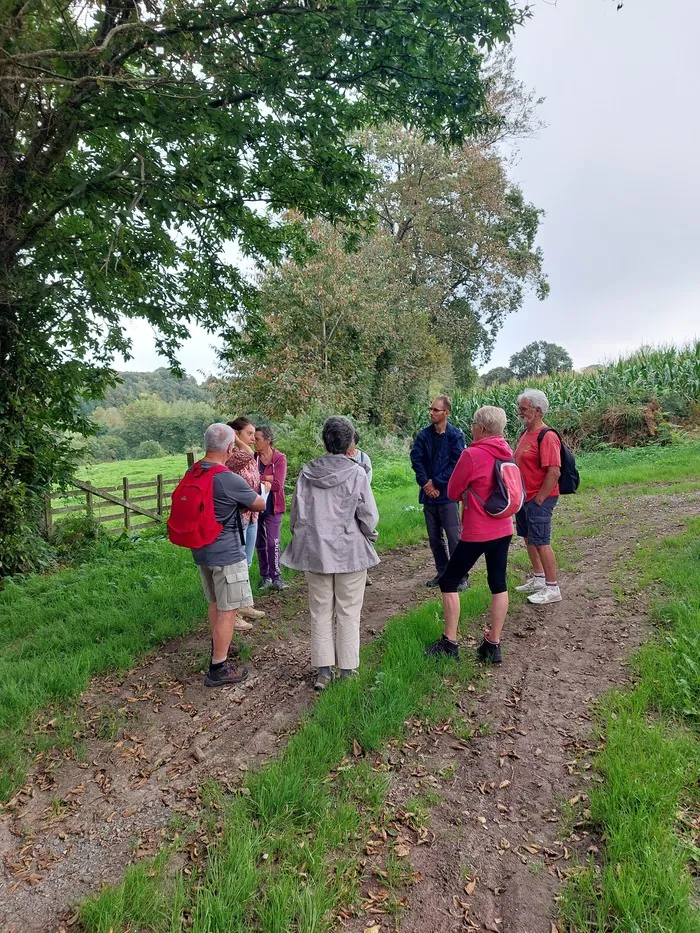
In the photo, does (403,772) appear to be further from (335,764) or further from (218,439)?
(218,439)

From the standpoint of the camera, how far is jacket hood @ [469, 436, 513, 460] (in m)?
3.93

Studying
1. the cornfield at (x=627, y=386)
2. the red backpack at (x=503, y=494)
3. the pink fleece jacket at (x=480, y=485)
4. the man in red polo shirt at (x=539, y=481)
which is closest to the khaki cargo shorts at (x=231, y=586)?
the pink fleece jacket at (x=480, y=485)

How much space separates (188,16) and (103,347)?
4603 mm

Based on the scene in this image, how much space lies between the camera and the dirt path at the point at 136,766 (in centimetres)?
253

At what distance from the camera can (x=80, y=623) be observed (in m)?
5.33

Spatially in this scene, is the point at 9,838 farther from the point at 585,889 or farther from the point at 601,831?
the point at 601,831

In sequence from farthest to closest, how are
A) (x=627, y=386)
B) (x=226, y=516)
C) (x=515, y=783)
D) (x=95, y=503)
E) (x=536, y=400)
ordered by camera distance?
(x=627, y=386) < (x=95, y=503) < (x=536, y=400) < (x=226, y=516) < (x=515, y=783)

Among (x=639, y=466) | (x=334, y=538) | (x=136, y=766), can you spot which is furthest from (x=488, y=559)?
(x=639, y=466)

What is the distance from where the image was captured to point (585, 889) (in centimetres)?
223

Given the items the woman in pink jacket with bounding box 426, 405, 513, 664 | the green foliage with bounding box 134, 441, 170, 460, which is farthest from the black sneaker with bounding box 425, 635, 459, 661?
the green foliage with bounding box 134, 441, 170, 460

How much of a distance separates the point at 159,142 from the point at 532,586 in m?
6.44

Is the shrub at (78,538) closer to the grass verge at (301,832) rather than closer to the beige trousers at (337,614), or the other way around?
the beige trousers at (337,614)

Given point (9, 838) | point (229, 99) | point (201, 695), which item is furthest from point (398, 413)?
point (9, 838)

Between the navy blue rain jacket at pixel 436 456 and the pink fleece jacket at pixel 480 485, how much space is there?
6.08 feet
